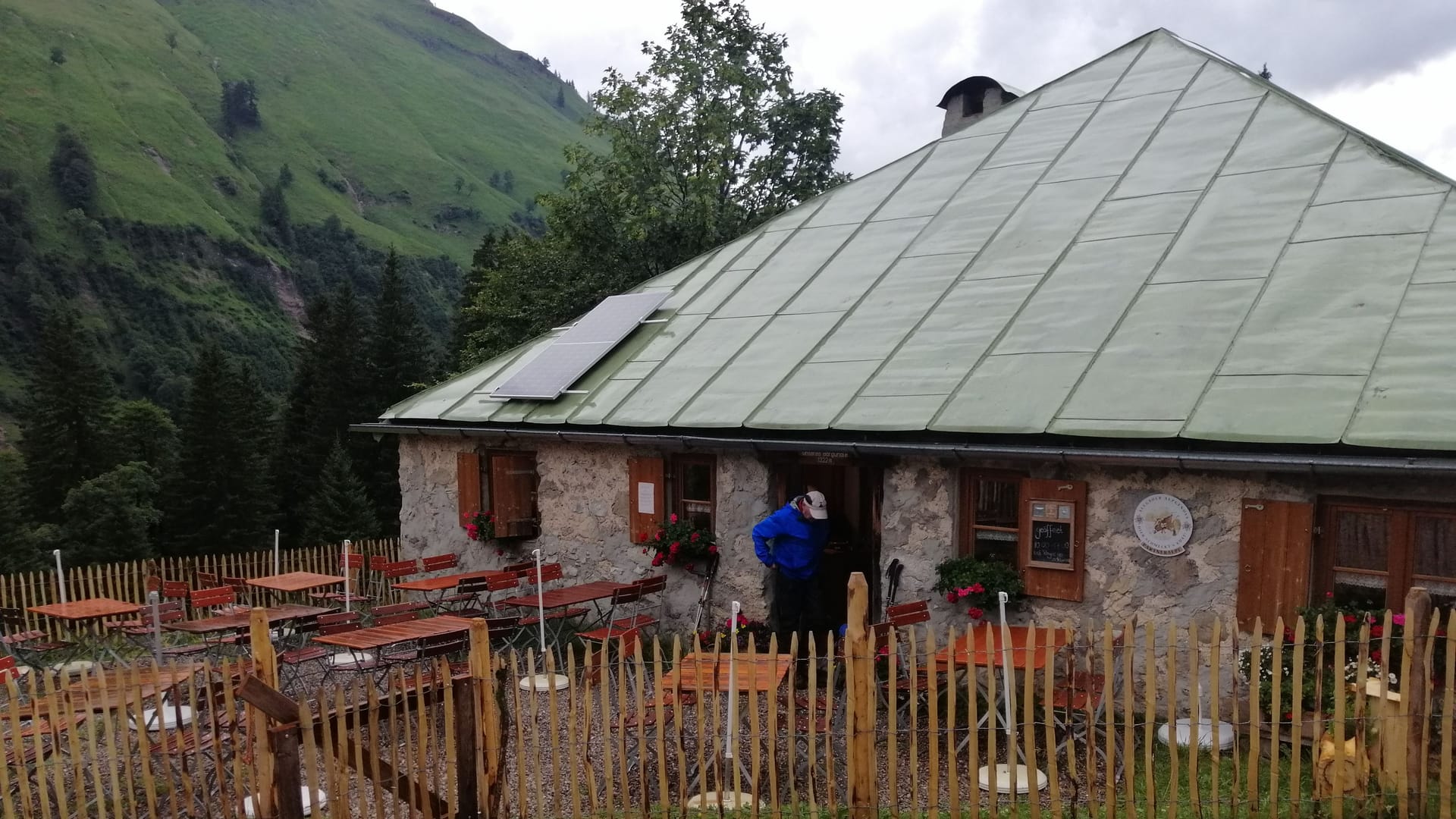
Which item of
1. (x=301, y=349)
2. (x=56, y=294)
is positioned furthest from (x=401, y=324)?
(x=56, y=294)

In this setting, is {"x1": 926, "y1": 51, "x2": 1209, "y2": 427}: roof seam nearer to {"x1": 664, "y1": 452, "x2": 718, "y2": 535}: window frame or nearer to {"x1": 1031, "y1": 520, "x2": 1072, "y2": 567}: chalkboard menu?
{"x1": 1031, "y1": 520, "x2": 1072, "y2": 567}: chalkboard menu

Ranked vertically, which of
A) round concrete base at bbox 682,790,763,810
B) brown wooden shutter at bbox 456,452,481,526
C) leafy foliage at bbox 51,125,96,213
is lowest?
round concrete base at bbox 682,790,763,810

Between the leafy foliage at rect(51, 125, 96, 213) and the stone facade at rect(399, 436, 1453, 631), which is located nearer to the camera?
the stone facade at rect(399, 436, 1453, 631)

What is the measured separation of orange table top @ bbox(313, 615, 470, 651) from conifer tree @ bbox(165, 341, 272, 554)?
27.3 metres

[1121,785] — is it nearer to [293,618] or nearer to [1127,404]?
[1127,404]

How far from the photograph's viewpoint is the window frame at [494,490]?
12188mm

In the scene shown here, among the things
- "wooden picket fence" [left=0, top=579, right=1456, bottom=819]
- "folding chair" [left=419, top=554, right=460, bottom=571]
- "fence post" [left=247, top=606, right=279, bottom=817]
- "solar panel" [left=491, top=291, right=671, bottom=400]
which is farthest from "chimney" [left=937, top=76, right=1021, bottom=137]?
"fence post" [left=247, top=606, right=279, bottom=817]

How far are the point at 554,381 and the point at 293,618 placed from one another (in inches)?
164

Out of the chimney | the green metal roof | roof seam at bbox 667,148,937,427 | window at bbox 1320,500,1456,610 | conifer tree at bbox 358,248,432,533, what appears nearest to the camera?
window at bbox 1320,500,1456,610

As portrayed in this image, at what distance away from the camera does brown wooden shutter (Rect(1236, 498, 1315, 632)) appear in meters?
7.14

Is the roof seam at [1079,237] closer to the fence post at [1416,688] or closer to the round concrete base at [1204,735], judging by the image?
the round concrete base at [1204,735]

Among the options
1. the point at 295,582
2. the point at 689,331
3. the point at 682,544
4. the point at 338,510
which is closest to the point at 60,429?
the point at 338,510

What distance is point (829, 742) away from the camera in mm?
5477

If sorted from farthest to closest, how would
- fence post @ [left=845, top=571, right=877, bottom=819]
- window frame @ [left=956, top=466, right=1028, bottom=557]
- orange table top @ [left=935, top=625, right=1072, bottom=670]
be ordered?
→ window frame @ [left=956, top=466, right=1028, bottom=557], orange table top @ [left=935, top=625, right=1072, bottom=670], fence post @ [left=845, top=571, right=877, bottom=819]
